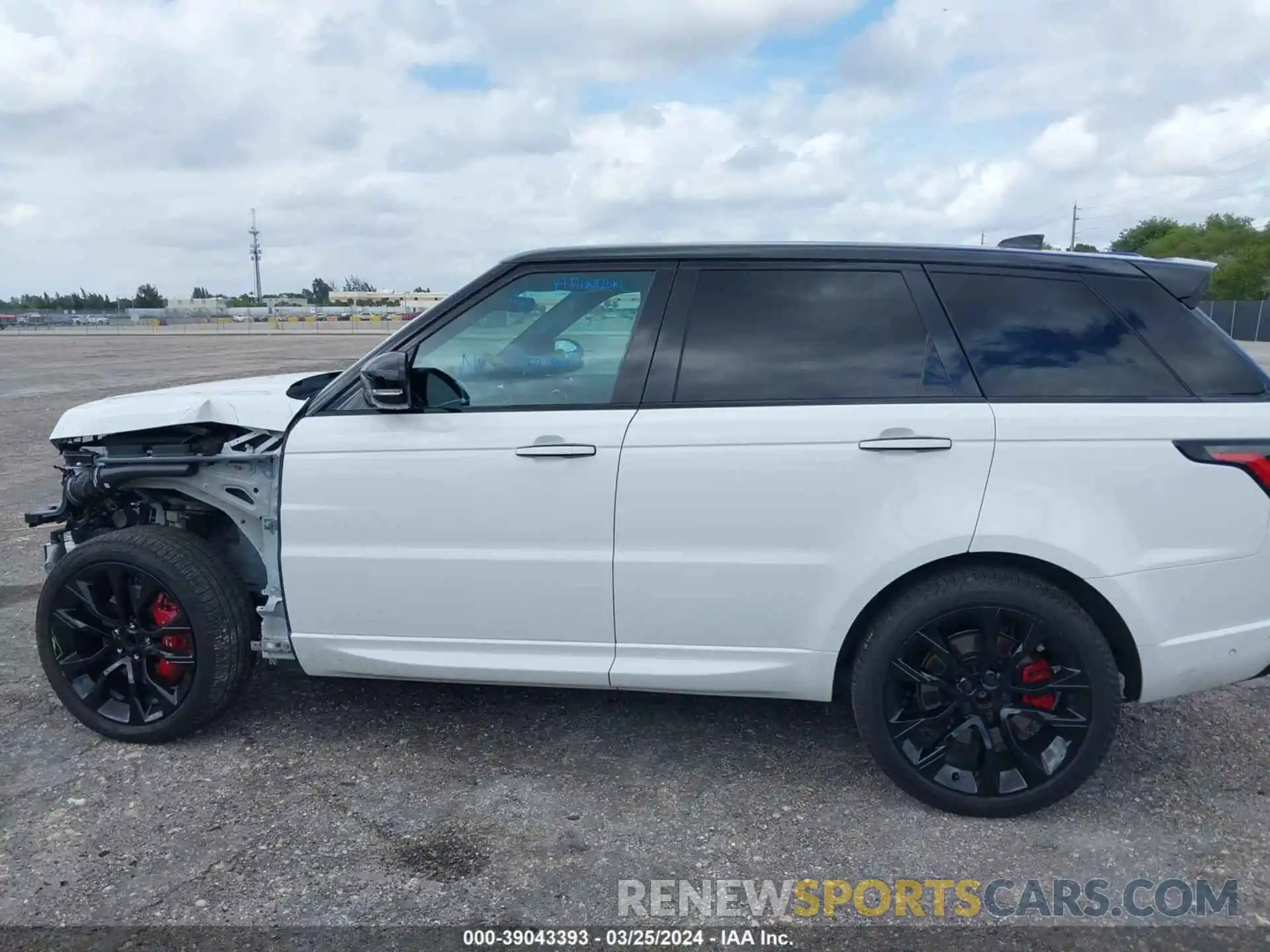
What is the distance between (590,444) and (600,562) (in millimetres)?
396

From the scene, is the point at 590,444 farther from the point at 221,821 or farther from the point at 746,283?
the point at 221,821

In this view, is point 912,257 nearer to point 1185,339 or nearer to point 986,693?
point 1185,339

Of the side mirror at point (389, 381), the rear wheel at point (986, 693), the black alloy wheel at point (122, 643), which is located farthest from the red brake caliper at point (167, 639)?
the rear wheel at point (986, 693)

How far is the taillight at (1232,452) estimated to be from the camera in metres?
2.96

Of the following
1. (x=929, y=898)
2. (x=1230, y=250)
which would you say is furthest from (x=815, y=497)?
(x=1230, y=250)

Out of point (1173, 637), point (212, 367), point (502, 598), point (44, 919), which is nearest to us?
point (44, 919)

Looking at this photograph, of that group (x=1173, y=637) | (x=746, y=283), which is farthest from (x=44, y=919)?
(x=1173, y=637)

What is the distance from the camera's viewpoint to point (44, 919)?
270 cm

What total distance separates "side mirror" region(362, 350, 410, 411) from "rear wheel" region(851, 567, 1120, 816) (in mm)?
1760

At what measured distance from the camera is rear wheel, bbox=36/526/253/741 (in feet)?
11.7

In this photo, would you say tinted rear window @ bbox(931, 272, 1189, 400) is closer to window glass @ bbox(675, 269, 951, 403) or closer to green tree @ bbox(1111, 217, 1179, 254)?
window glass @ bbox(675, 269, 951, 403)

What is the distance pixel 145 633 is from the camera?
12.0 ft

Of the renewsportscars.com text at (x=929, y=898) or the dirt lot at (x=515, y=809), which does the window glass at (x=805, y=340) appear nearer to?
the dirt lot at (x=515, y=809)

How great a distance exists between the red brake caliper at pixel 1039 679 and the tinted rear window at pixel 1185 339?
1003mm
